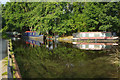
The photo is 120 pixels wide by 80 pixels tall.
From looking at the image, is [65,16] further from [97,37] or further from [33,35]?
[33,35]

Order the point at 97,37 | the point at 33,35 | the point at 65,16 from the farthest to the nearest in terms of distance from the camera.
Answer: the point at 33,35
the point at 65,16
the point at 97,37

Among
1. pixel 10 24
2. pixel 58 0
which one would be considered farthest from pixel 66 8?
pixel 10 24

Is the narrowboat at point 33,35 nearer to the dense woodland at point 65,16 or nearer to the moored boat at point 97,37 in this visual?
the dense woodland at point 65,16

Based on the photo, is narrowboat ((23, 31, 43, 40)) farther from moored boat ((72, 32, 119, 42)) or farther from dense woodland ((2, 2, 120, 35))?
moored boat ((72, 32, 119, 42))

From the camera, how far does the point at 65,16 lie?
49.4 meters

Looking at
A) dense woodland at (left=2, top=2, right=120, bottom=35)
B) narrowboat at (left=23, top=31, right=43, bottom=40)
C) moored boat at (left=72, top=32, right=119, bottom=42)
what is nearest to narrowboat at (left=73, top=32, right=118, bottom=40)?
moored boat at (left=72, top=32, right=119, bottom=42)

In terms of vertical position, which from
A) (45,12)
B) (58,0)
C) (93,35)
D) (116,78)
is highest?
(58,0)

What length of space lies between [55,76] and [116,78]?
174 inches

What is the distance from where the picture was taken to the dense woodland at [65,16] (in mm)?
40844

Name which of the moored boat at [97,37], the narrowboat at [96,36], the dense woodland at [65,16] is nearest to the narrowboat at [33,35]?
the dense woodland at [65,16]

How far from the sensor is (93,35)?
41156 mm

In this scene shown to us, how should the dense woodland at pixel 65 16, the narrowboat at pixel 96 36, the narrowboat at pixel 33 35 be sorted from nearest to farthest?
the narrowboat at pixel 96 36, the dense woodland at pixel 65 16, the narrowboat at pixel 33 35

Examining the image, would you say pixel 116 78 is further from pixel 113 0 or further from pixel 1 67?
pixel 113 0

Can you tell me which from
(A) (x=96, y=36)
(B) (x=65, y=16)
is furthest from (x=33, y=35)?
(A) (x=96, y=36)
